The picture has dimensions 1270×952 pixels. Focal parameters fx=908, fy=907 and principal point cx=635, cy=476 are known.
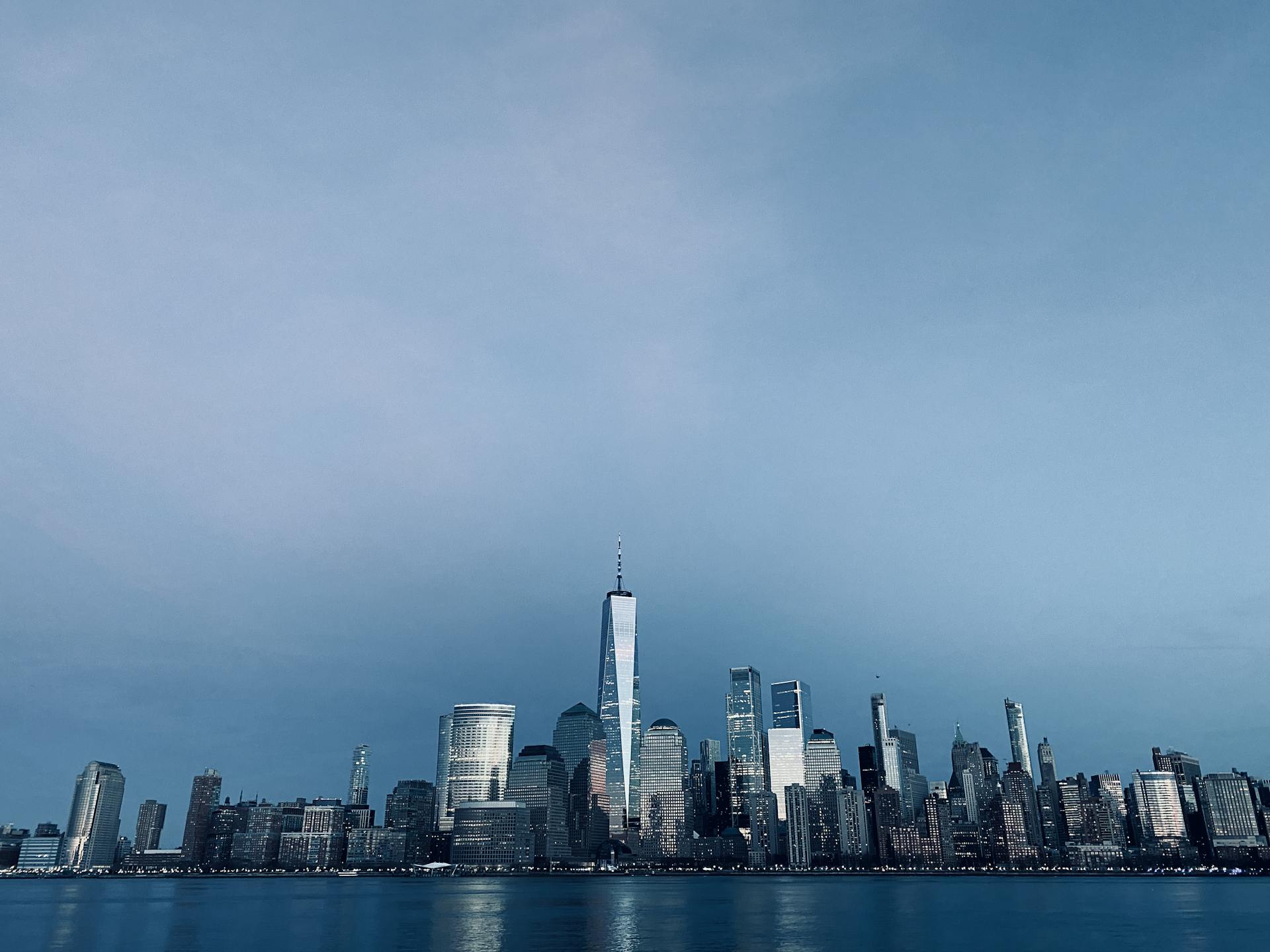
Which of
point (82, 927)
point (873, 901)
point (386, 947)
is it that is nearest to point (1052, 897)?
point (873, 901)

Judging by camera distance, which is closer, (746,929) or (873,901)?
(746,929)

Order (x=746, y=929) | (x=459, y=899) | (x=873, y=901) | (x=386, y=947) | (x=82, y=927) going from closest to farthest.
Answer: (x=386, y=947) < (x=746, y=929) < (x=82, y=927) < (x=873, y=901) < (x=459, y=899)

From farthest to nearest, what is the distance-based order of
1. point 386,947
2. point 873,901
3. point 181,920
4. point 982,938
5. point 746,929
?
point 873,901
point 181,920
point 746,929
point 982,938
point 386,947

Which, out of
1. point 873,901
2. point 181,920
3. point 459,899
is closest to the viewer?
point 181,920

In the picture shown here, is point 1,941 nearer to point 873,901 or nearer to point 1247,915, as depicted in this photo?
point 873,901

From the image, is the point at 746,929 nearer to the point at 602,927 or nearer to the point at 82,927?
the point at 602,927

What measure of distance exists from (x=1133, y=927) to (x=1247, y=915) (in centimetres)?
3739

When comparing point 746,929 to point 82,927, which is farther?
point 82,927

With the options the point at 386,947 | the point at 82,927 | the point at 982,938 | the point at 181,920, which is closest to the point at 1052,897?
the point at 982,938

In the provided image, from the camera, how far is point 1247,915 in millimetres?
142125

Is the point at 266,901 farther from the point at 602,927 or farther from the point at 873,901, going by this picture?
the point at 873,901

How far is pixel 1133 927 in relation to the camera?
397 feet

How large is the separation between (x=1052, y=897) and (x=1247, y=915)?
192ft

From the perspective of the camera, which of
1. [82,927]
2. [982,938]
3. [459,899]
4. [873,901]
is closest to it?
[982,938]
